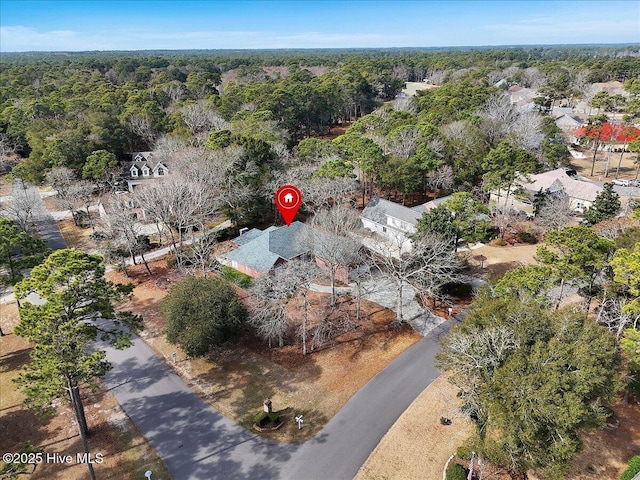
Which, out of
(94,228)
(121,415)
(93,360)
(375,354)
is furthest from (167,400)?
(94,228)

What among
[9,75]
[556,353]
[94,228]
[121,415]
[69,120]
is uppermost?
[9,75]

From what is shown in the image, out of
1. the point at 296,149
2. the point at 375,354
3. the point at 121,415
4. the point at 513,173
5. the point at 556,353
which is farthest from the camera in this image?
the point at 296,149

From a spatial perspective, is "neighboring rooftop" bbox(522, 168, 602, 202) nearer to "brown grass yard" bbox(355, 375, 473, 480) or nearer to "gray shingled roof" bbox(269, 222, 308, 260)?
"gray shingled roof" bbox(269, 222, 308, 260)

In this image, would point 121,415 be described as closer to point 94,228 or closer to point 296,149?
point 94,228

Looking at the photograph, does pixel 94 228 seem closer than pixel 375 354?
No

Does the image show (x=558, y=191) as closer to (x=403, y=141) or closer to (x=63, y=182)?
(x=403, y=141)

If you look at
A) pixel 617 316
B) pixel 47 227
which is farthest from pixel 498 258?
pixel 47 227

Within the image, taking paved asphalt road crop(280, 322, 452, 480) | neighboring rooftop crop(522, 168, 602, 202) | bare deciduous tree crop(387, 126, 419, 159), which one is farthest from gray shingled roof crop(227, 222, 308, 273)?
neighboring rooftop crop(522, 168, 602, 202)
